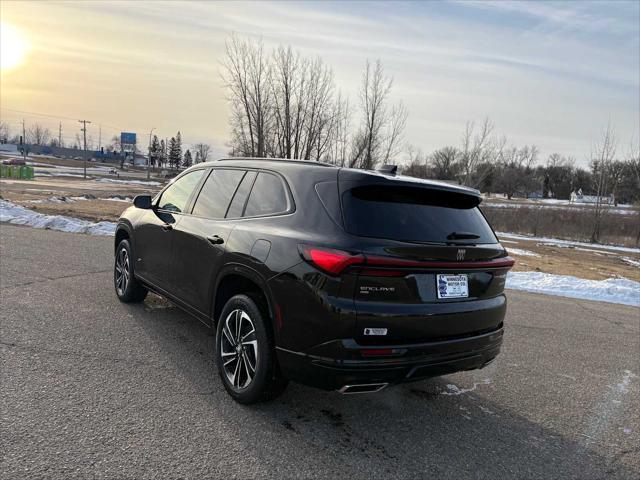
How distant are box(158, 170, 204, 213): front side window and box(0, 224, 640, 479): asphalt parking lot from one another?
1.28m

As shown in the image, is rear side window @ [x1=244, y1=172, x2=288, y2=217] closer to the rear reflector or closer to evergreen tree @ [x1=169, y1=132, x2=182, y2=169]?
the rear reflector

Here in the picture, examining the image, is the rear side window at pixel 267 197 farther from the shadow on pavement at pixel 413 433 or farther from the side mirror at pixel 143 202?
the side mirror at pixel 143 202

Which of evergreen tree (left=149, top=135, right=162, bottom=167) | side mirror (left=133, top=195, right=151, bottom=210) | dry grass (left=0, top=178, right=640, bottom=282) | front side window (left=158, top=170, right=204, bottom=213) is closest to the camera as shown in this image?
front side window (left=158, top=170, right=204, bottom=213)

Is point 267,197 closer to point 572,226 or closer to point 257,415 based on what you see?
point 257,415

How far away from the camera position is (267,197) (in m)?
3.69

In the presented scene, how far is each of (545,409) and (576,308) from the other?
5013mm

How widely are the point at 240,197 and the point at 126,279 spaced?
8.55 feet

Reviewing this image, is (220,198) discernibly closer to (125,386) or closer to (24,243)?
(125,386)

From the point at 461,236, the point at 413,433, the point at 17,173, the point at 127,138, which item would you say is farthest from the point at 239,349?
the point at 127,138

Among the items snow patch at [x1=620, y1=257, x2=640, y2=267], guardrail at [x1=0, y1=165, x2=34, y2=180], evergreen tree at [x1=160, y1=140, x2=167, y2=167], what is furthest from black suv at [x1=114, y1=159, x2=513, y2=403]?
evergreen tree at [x1=160, y1=140, x2=167, y2=167]

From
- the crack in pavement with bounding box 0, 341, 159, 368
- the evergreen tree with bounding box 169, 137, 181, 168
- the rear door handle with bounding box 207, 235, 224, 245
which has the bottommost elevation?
the crack in pavement with bounding box 0, 341, 159, 368

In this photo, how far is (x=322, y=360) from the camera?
2939 mm

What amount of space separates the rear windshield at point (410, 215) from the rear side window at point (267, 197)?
600 millimetres

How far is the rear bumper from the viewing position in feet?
9.48
